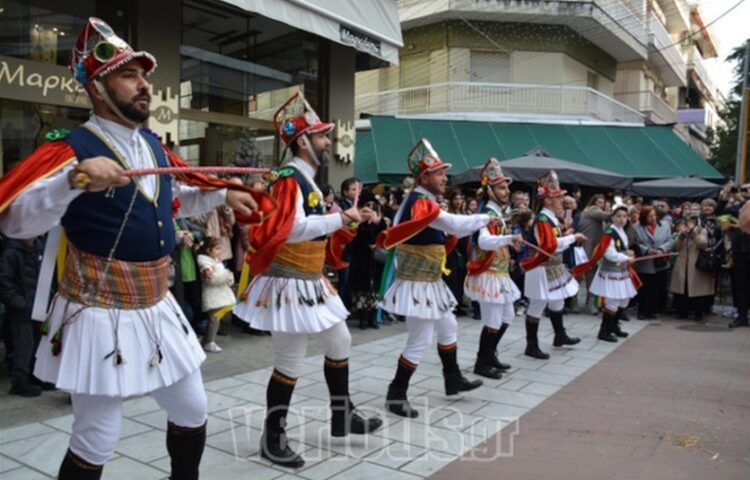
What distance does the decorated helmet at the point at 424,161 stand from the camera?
5.13 metres

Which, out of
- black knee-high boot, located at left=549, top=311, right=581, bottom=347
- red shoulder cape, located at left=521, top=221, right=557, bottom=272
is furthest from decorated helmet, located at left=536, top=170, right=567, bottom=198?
black knee-high boot, located at left=549, top=311, right=581, bottom=347

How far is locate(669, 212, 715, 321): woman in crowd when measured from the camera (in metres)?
10.5

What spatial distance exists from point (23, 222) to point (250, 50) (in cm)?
781

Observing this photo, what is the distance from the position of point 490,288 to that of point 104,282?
4238 millimetres

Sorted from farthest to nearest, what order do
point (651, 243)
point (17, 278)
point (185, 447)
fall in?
point (651, 243) < point (17, 278) < point (185, 447)

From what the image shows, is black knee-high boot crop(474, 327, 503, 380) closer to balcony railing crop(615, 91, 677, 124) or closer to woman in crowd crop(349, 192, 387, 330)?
woman in crowd crop(349, 192, 387, 330)

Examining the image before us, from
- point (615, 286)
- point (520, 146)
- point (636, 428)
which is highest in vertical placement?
point (520, 146)

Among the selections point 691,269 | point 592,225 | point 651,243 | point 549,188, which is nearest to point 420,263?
point 549,188

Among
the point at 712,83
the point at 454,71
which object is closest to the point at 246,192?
the point at 454,71

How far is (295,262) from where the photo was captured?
404cm

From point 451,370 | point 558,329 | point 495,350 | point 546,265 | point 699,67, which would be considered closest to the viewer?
point 451,370

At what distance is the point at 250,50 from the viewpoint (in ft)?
31.4

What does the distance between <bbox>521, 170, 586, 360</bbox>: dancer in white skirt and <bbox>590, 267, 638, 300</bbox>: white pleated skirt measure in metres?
0.79

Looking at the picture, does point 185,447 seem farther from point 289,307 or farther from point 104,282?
point 289,307
